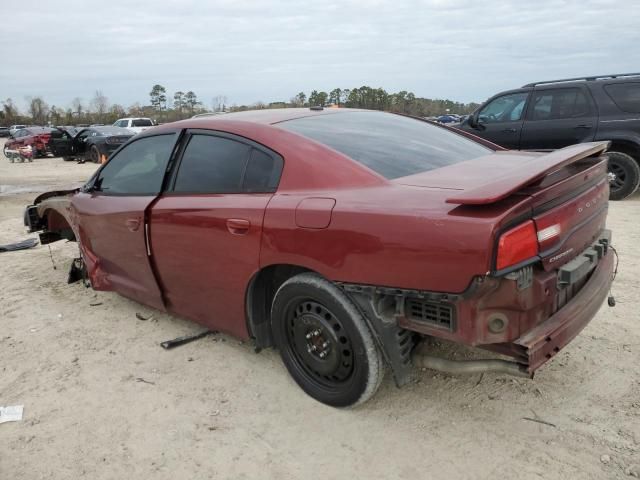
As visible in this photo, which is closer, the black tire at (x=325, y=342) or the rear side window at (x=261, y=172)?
the black tire at (x=325, y=342)

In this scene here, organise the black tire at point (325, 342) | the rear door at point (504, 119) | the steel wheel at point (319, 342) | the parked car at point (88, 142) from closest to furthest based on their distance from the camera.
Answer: the black tire at point (325, 342) < the steel wheel at point (319, 342) < the rear door at point (504, 119) < the parked car at point (88, 142)

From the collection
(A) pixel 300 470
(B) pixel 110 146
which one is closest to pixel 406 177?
(A) pixel 300 470

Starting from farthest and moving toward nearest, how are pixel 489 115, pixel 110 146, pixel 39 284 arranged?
pixel 110 146, pixel 489 115, pixel 39 284

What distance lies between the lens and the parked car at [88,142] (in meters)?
18.3

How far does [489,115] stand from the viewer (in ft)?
29.8

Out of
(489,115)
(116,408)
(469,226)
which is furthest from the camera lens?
(489,115)

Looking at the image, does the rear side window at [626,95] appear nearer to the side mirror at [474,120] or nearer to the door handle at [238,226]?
the side mirror at [474,120]

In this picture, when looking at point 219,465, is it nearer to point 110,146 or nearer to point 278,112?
point 278,112

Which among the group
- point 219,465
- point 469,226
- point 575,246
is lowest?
point 219,465

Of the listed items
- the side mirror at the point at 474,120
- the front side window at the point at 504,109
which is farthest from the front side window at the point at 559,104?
the side mirror at the point at 474,120

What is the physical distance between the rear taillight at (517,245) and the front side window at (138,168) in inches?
93.5

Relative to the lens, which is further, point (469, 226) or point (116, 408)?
point (116, 408)

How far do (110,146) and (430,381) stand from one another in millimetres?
17792

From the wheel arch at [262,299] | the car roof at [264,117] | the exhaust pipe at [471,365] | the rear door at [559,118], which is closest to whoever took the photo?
the exhaust pipe at [471,365]
